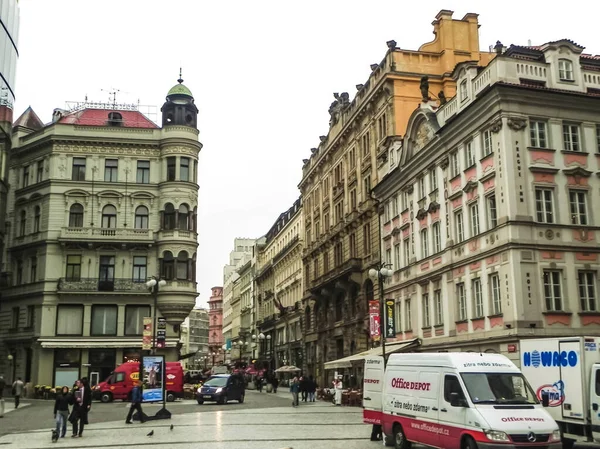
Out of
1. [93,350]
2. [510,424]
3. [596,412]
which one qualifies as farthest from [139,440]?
[93,350]

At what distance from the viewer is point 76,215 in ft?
186

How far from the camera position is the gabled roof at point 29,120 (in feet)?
215

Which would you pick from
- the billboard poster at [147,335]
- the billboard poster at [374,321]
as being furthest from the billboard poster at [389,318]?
the billboard poster at [147,335]

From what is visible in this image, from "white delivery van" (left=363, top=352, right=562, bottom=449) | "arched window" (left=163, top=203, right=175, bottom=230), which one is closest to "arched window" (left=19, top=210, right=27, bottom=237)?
"arched window" (left=163, top=203, right=175, bottom=230)

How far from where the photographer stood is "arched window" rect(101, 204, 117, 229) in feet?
186

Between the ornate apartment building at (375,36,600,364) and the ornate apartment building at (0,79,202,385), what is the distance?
26641 mm

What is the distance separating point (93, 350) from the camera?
53.8m

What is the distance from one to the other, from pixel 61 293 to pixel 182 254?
9.69 m

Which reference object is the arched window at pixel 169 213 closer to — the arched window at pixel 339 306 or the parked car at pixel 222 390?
the arched window at pixel 339 306

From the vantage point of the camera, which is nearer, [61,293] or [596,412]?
[596,412]

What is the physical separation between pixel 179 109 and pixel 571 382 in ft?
152

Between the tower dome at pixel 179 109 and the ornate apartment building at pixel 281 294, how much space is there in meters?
19.3

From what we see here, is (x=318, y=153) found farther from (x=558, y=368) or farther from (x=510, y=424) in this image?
(x=510, y=424)

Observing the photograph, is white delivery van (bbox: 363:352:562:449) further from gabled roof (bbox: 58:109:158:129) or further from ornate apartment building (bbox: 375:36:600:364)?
gabled roof (bbox: 58:109:158:129)
